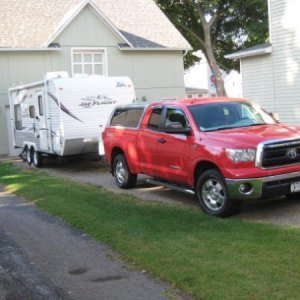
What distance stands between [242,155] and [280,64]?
32.7 ft

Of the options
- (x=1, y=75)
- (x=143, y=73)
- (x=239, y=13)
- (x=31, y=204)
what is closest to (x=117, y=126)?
(x=31, y=204)

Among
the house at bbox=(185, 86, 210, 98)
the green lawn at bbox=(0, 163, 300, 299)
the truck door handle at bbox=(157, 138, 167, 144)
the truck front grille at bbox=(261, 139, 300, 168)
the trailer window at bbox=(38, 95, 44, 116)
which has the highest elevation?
the house at bbox=(185, 86, 210, 98)

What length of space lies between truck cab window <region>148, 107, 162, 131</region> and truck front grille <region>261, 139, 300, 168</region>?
104 inches

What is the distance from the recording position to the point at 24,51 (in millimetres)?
23297

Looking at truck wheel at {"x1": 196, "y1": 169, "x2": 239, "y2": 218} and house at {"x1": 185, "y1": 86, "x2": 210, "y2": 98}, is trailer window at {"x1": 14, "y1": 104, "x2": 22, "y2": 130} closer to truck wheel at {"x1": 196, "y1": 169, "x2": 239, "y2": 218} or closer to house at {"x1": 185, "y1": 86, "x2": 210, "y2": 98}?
truck wheel at {"x1": 196, "y1": 169, "x2": 239, "y2": 218}

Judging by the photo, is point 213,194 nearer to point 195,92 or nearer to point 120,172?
point 120,172

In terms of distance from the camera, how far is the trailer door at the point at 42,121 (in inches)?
655

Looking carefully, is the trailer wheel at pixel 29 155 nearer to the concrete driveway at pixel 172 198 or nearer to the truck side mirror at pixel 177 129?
the concrete driveway at pixel 172 198

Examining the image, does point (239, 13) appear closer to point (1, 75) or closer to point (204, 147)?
point (1, 75)

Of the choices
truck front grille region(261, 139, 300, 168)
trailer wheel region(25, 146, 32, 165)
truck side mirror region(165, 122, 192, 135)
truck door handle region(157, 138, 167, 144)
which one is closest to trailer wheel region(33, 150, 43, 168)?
trailer wheel region(25, 146, 32, 165)

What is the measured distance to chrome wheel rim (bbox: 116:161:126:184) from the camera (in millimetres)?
11930

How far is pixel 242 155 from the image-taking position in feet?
26.7

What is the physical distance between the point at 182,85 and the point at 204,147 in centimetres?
1888

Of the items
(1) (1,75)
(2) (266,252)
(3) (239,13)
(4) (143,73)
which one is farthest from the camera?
(3) (239,13)
